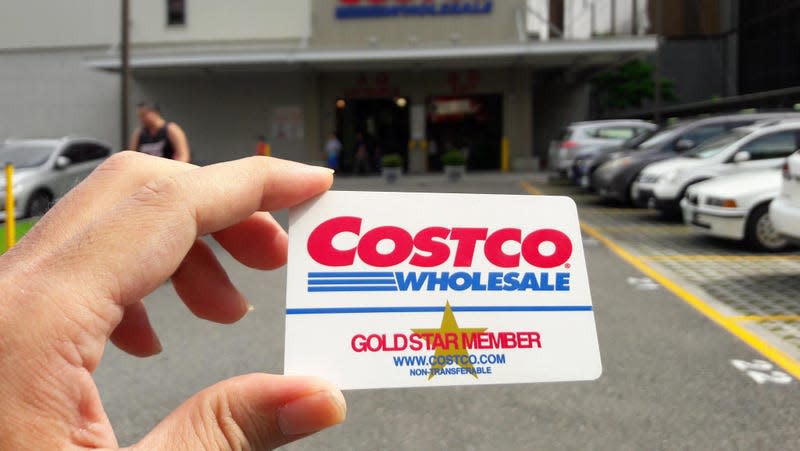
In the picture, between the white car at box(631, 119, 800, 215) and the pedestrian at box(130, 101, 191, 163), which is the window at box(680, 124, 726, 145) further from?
the pedestrian at box(130, 101, 191, 163)

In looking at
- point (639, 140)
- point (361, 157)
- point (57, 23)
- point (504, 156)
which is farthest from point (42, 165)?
point (57, 23)

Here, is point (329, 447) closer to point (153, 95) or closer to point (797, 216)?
point (797, 216)

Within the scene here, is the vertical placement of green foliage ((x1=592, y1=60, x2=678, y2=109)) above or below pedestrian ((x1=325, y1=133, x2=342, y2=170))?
above

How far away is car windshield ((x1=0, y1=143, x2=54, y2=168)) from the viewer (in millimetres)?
14117

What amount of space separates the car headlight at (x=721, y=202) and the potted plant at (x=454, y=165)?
14.4 m

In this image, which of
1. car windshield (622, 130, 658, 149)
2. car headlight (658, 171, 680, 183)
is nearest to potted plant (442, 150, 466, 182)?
car windshield (622, 130, 658, 149)

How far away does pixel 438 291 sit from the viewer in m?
1.32

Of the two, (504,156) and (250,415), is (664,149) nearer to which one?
(504,156)

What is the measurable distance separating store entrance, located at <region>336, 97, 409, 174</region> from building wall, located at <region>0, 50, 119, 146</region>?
357 inches

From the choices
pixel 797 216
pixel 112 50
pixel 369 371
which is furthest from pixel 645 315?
pixel 112 50

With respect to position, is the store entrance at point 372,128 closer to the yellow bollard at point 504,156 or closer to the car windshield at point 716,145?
the yellow bollard at point 504,156

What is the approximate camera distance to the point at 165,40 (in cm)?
2988

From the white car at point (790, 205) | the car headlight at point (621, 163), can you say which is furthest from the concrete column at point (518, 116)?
the white car at point (790, 205)

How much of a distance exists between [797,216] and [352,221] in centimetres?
740
